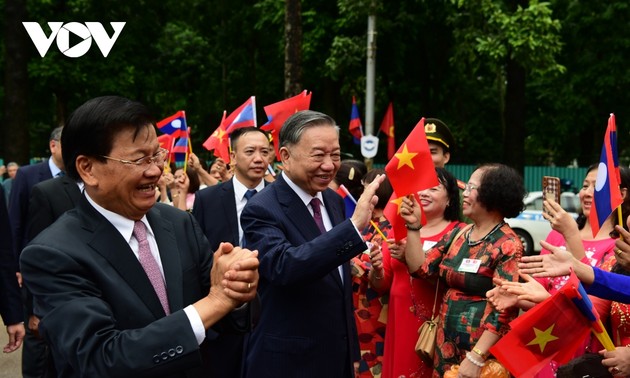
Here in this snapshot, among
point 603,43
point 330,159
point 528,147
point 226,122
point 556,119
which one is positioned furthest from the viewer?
point 528,147

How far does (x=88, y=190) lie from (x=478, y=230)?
2.46 meters

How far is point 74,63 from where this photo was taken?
27641 mm

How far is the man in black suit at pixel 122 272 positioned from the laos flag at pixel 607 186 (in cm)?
206

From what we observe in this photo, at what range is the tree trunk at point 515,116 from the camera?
23953mm

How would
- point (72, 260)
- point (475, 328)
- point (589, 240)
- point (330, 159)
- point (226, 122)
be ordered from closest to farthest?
point (72, 260), point (330, 159), point (475, 328), point (589, 240), point (226, 122)

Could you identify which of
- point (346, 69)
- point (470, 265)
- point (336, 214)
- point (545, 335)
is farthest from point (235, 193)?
point (346, 69)

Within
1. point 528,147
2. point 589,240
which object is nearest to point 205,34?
point 528,147

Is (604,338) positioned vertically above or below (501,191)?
below

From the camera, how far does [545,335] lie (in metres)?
3.69

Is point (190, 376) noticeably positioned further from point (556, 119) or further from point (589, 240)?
point (556, 119)

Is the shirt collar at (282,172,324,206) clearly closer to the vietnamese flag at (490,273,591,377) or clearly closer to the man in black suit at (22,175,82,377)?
the vietnamese flag at (490,273,591,377)

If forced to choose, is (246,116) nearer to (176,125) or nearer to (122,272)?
(176,125)

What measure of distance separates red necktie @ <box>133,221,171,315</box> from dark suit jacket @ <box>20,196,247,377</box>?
0.9 inches

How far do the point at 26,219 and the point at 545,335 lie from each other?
4.63 metres
